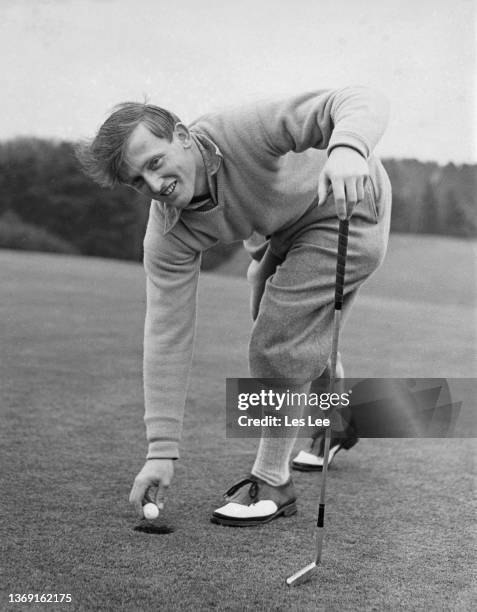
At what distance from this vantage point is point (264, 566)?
59.8 inches

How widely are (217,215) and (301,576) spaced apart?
0.70 metres

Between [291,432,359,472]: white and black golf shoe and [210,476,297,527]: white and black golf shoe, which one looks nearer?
[210,476,297,527]: white and black golf shoe

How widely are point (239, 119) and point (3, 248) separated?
27.9 feet

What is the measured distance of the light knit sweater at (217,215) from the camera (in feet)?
5.52

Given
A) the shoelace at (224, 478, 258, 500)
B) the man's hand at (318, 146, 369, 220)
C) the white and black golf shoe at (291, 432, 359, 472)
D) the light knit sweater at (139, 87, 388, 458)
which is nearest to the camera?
the man's hand at (318, 146, 369, 220)

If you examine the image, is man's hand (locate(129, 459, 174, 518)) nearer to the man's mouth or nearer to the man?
the man

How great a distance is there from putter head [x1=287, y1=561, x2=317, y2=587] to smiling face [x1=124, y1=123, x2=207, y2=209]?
0.68 meters

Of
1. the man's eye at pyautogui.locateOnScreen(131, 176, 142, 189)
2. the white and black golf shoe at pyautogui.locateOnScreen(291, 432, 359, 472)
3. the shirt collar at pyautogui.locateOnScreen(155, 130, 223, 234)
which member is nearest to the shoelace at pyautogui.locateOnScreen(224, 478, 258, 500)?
the white and black golf shoe at pyautogui.locateOnScreen(291, 432, 359, 472)

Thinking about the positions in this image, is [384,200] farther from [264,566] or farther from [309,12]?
[309,12]

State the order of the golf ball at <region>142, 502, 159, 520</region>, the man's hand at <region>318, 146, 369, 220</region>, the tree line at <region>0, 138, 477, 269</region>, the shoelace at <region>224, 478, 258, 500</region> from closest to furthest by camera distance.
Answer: the man's hand at <region>318, 146, 369, 220</region>
the golf ball at <region>142, 502, 159, 520</region>
the shoelace at <region>224, 478, 258, 500</region>
the tree line at <region>0, 138, 477, 269</region>

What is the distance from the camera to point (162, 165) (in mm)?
1592

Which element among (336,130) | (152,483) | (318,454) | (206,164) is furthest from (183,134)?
(318,454)

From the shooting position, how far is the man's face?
158cm

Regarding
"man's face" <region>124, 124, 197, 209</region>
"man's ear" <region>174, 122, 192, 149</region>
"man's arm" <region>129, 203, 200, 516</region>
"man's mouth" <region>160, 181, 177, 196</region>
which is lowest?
"man's arm" <region>129, 203, 200, 516</region>
